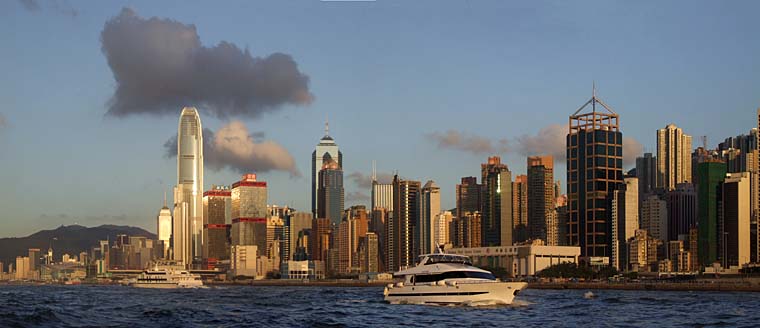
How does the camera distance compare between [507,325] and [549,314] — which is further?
[549,314]

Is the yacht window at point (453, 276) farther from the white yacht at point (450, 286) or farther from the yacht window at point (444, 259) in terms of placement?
the yacht window at point (444, 259)

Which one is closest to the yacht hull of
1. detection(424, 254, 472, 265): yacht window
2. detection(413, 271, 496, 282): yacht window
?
detection(413, 271, 496, 282): yacht window

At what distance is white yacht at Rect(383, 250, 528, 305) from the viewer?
9094 centimetres

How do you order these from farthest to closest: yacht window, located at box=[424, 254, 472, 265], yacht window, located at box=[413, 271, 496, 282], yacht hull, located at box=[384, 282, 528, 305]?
1. yacht window, located at box=[424, 254, 472, 265]
2. yacht window, located at box=[413, 271, 496, 282]
3. yacht hull, located at box=[384, 282, 528, 305]

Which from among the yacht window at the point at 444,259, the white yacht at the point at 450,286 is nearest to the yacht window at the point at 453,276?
the white yacht at the point at 450,286

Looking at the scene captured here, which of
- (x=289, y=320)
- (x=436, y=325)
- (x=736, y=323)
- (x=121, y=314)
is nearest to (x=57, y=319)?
(x=121, y=314)

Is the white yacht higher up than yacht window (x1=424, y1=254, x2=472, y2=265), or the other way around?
yacht window (x1=424, y1=254, x2=472, y2=265)

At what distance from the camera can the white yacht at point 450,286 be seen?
3580 inches

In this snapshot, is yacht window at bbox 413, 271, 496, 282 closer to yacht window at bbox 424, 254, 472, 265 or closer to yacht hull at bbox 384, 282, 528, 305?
yacht hull at bbox 384, 282, 528, 305

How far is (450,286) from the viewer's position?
91.8 m

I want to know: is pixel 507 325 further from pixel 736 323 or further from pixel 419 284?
pixel 419 284

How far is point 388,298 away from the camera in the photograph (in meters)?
101

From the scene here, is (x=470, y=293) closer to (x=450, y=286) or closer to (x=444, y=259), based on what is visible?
(x=450, y=286)

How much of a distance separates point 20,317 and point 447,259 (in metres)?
40.6
